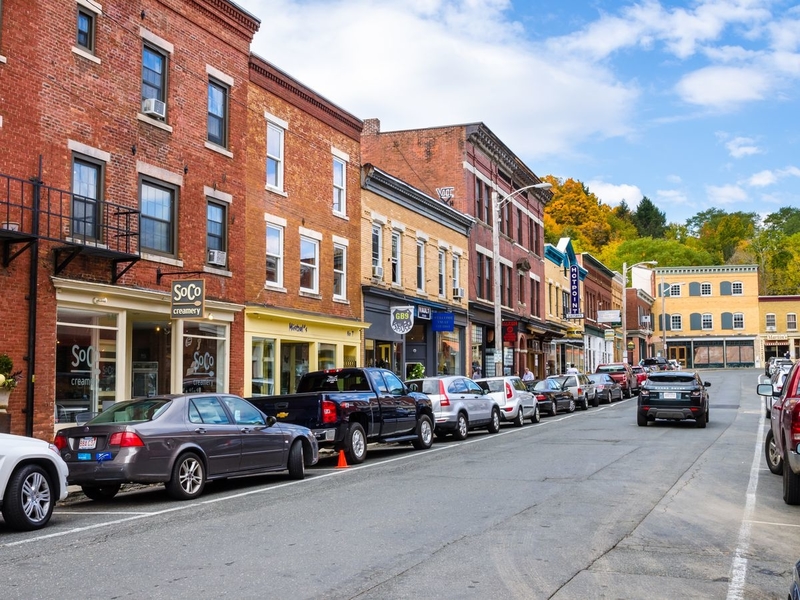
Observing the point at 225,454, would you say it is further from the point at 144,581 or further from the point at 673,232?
the point at 673,232

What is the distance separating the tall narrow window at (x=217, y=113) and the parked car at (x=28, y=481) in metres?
13.1

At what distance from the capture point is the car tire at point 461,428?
21.5 metres

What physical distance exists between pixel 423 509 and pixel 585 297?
2218 inches

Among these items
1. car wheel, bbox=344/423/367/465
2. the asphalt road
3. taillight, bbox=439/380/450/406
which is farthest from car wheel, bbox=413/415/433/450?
the asphalt road

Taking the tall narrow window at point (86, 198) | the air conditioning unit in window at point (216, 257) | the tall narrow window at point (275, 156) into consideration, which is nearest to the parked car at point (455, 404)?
the air conditioning unit in window at point (216, 257)

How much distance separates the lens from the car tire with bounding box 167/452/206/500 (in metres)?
11.8

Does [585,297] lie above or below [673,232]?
below

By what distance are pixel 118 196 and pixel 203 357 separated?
4.71 metres

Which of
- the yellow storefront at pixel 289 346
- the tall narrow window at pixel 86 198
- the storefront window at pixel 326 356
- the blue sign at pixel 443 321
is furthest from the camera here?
the blue sign at pixel 443 321

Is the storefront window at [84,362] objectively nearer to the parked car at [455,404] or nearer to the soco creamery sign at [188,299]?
the soco creamery sign at [188,299]

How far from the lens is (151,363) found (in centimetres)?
2000

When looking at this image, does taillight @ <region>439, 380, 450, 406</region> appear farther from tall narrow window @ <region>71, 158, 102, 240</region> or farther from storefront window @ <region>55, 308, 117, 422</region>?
tall narrow window @ <region>71, 158, 102, 240</region>

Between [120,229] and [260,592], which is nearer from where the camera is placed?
[260,592]

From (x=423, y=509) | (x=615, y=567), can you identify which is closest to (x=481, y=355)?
(x=423, y=509)
